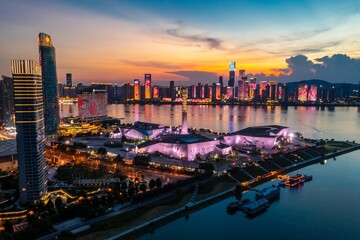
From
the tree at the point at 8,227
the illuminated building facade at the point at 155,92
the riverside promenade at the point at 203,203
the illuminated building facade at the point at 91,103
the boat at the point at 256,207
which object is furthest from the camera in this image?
the illuminated building facade at the point at 155,92

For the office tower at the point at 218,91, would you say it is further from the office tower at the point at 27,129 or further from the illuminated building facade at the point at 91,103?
the office tower at the point at 27,129

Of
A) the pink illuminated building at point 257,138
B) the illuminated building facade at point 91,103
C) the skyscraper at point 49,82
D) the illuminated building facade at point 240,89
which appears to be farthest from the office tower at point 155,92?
the pink illuminated building at point 257,138

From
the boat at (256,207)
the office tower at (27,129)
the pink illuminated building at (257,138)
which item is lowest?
the boat at (256,207)

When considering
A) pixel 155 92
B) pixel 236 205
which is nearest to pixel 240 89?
pixel 155 92

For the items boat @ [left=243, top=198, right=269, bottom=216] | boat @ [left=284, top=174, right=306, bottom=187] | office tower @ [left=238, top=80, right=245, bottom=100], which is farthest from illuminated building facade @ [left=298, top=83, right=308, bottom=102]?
boat @ [left=243, top=198, right=269, bottom=216]

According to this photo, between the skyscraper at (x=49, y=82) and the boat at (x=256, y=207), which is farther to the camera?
the skyscraper at (x=49, y=82)

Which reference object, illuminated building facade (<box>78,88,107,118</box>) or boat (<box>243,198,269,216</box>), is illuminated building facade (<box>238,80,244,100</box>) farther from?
boat (<box>243,198,269,216</box>)
